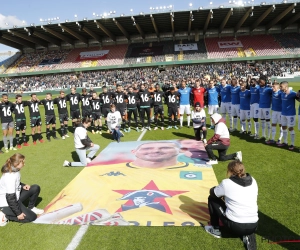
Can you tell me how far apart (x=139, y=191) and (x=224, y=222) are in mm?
2455

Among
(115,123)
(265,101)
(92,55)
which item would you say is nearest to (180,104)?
(115,123)

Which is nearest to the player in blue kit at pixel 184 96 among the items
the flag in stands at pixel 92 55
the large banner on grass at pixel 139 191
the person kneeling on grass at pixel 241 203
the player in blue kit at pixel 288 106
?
the large banner on grass at pixel 139 191

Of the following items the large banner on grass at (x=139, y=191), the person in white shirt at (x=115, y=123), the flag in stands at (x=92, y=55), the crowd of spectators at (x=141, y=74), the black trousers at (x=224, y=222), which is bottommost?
the large banner on grass at (x=139, y=191)

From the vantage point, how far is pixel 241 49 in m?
43.5

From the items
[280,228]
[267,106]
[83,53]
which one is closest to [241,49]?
[83,53]

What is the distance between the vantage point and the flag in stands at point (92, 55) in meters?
47.7

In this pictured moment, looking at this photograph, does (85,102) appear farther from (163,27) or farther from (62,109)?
(163,27)

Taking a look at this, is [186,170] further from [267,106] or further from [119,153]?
[267,106]

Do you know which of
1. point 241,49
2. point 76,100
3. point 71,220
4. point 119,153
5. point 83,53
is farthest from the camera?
point 83,53

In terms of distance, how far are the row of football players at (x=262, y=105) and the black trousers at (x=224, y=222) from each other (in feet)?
17.9

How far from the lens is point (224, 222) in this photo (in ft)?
13.4

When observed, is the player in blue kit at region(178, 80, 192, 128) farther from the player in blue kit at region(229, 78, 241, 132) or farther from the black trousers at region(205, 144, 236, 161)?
the black trousers at region(205, 144, 236, 161)

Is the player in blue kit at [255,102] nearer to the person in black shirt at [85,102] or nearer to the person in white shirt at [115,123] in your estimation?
the person in white shirt at [115,123]

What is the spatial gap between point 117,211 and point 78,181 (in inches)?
83.7
